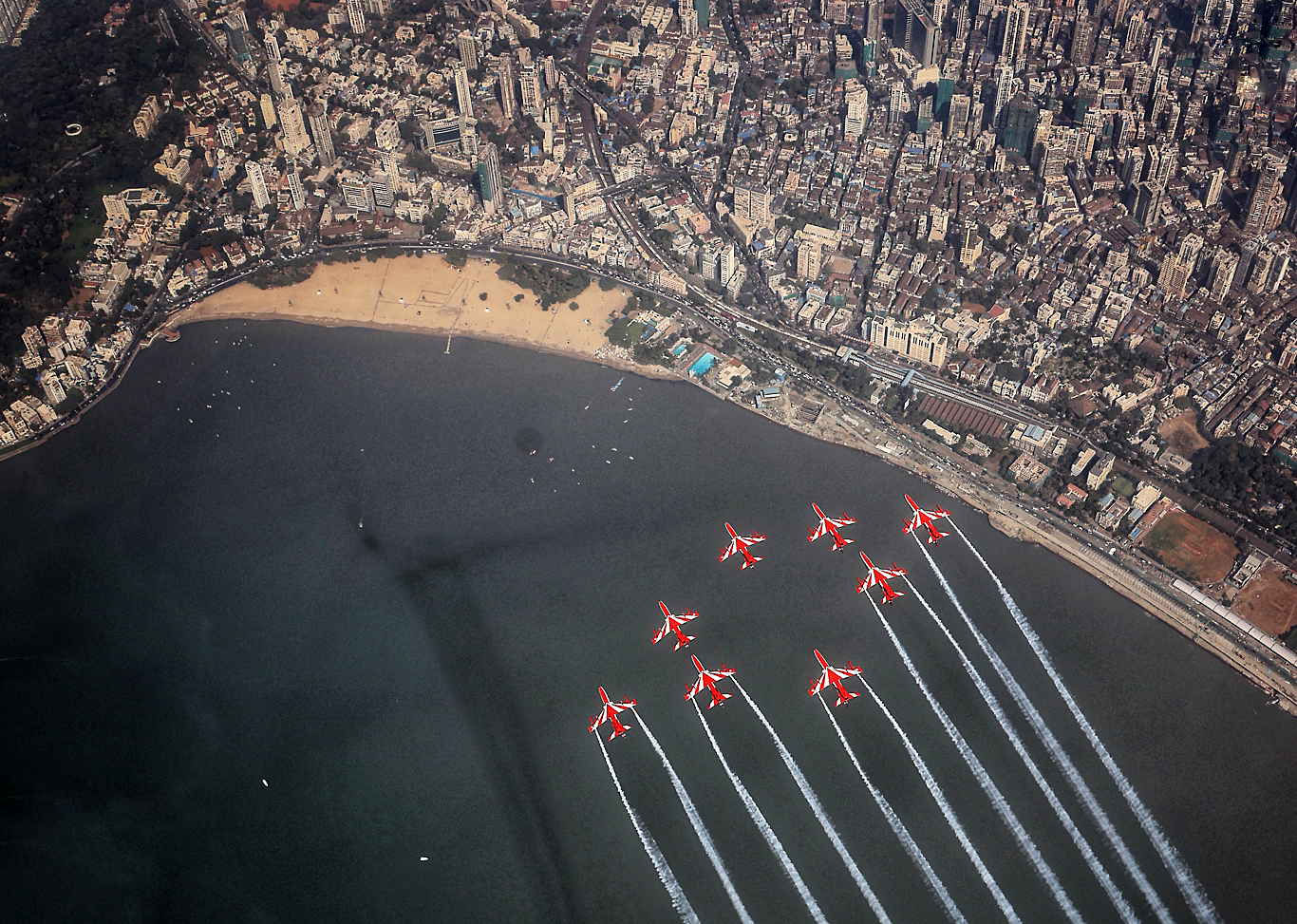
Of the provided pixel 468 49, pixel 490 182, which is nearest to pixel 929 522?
pixel 490 182

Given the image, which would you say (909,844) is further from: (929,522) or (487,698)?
(487,698)

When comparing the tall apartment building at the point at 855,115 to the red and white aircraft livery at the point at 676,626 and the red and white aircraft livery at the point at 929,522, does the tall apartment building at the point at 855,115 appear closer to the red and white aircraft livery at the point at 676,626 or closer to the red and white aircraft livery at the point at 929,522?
the red and white aircraft livery at the point at 929,522

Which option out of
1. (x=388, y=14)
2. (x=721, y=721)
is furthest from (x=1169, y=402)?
(x=388, y=14)

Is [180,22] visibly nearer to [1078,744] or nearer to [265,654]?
[265,654]

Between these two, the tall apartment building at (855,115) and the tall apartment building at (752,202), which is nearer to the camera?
the tall apartment building at (752,202)

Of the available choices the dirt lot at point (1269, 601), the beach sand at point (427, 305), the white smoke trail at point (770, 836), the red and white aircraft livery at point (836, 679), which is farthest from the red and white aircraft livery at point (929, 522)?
the beach sand at point (427, 305)

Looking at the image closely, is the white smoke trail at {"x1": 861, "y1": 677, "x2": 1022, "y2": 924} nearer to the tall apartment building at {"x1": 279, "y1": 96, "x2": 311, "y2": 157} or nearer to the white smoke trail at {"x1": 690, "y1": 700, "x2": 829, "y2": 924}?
the white smoke trail at {"x1": 690, "y1": 700, "x2": 829, "y2": 924}
